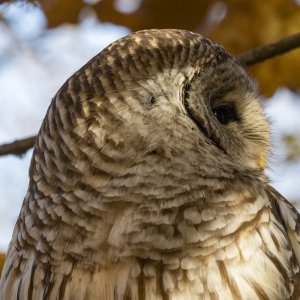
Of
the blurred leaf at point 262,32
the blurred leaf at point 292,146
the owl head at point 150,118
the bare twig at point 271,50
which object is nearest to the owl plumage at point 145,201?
the owl head at point 150,118

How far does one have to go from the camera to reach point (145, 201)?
4449mm

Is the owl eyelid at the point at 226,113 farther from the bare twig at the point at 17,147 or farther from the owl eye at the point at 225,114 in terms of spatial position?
the bare twig at the point at 17,147

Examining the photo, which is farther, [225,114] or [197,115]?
[225,114]

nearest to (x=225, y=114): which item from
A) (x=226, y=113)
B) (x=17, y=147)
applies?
(x=226, y=113)

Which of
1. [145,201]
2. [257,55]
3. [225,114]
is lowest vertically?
[145,201]

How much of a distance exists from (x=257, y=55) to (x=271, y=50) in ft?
0.24

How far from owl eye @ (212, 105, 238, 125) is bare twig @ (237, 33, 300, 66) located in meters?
0.33

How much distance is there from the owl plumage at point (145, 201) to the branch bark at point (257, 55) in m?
0.49

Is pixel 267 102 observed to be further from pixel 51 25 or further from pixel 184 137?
pixel 51 25

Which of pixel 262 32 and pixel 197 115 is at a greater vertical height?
pixel 262 32

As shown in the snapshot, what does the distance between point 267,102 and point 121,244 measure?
1.33 m

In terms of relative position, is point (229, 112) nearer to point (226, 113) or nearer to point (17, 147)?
point (226, 113)

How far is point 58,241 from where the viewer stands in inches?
176

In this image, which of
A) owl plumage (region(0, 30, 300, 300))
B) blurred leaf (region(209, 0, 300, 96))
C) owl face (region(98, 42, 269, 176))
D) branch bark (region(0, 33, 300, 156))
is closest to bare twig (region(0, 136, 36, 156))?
branch bark (region(0, 33, 300, 156))
